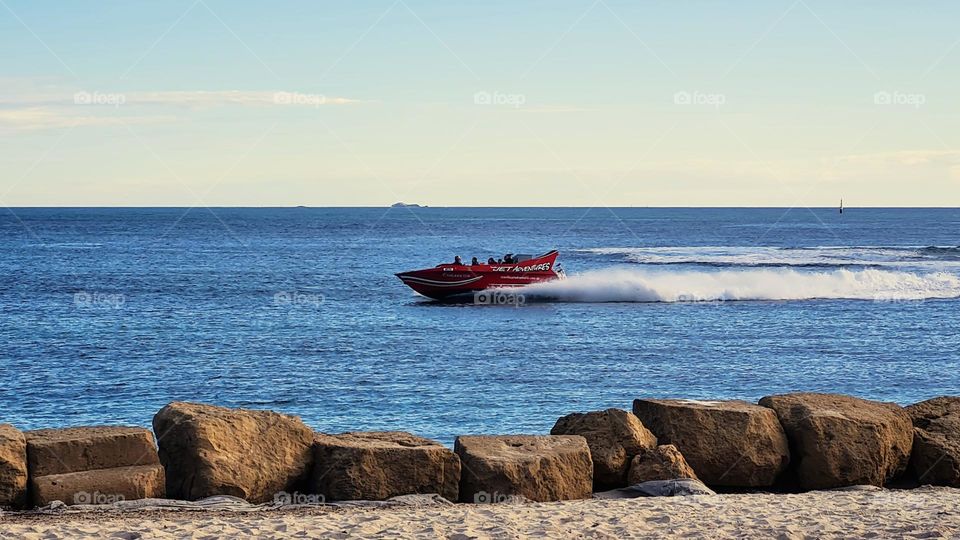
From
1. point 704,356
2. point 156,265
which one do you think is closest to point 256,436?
point 704,356

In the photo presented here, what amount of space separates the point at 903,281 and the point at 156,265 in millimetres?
46149

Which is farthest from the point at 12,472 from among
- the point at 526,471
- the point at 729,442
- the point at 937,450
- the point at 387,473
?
the point at 937,450

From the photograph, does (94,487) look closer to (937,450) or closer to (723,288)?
(937,450)

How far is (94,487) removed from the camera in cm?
921

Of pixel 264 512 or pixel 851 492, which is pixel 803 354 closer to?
pixel 851 492

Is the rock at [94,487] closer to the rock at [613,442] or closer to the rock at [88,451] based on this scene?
the rock at [88,451]

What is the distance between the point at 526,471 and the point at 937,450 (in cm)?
452

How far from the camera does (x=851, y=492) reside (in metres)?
10.2

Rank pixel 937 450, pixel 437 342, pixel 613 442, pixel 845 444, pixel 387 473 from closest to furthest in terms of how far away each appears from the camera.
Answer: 1. pixel 387 473
2. pixel 613 442
3. pixel 845 444
4. pixel 937 450
5. pixel 437 342

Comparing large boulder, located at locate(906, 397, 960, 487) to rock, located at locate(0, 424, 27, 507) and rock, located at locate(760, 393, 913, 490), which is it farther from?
rock, located at locate(0, 424, 27, 507)

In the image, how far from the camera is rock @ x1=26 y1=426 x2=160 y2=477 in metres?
9.42

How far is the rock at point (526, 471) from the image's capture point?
379 inches

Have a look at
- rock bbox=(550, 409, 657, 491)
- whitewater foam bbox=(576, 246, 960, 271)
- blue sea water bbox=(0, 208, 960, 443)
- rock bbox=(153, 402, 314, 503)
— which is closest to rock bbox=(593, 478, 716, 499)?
rock bbox=(550, 409, 657, 491)

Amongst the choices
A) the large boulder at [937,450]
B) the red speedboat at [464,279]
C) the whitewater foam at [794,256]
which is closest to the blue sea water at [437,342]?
the red speedboat at [464,279]
